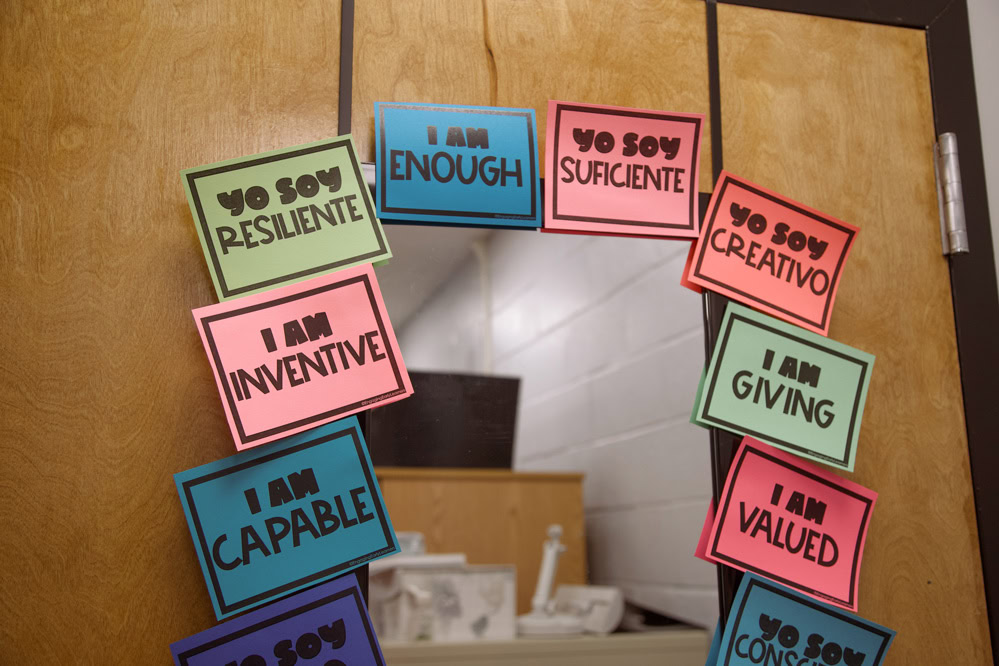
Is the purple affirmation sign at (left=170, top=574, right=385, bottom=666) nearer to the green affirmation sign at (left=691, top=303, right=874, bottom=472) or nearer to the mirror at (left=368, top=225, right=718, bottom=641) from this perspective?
the mirror at (left=368, top=225, right=718, bottom=641)

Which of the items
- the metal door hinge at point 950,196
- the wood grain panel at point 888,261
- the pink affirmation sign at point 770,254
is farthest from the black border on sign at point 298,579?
the metal door hinge at point 950,196

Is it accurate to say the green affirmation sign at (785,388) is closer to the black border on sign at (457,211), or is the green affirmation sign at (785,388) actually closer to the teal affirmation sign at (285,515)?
the black border on sign at (457,211)

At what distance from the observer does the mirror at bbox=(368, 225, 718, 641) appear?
86 centimetres

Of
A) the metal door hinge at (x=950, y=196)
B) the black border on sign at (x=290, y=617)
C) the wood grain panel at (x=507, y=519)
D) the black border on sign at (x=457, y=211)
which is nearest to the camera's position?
the black border on sign at (x=290, y=617)

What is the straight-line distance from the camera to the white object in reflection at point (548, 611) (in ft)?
4.16

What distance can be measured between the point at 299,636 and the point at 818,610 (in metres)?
0.50

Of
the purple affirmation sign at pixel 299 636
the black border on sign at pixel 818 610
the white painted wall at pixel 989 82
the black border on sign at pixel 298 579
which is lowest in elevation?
the black border on sign at pixel 818 610

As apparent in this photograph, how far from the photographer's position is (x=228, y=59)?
803 mm

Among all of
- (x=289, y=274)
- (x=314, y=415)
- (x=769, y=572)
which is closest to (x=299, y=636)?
(x=314, y=415)

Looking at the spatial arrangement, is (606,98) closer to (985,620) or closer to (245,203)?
(245,203)

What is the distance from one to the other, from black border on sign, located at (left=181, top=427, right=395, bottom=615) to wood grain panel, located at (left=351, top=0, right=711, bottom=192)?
284 millimetres

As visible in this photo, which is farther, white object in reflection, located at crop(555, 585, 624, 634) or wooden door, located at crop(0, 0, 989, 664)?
white object in reflection, located at crop(555, 585, 624, 634)

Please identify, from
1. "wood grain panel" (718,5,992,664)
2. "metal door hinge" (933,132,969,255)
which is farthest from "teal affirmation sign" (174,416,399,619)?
"metal door hinge" (933,132,969,255)

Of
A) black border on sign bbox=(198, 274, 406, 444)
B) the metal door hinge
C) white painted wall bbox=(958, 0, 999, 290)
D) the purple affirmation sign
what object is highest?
white painted wall bbox=(958, 0, 999, 290)
